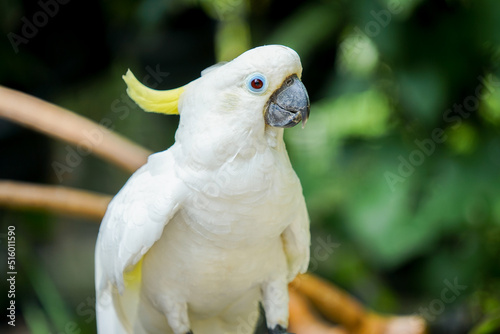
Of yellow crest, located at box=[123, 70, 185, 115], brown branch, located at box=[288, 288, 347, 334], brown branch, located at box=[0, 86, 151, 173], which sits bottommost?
brown branch, located at box=[288, 288, 347, 334]

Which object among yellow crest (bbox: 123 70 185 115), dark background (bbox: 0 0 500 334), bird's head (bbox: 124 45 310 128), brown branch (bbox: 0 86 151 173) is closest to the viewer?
bird's head (bbox: 124 45 310 128)

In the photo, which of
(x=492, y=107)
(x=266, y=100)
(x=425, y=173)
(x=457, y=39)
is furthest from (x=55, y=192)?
(x=492, y=107)

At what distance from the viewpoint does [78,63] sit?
3.49m

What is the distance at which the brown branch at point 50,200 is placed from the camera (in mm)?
2168

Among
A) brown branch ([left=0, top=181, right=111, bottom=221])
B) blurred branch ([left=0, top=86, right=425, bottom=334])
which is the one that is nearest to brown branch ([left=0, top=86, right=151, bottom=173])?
blurred branch ([left=0, top=86, right=425, bottom=334])

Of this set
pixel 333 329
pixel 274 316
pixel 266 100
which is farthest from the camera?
pixel 333 329

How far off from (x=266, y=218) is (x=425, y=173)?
1693mm

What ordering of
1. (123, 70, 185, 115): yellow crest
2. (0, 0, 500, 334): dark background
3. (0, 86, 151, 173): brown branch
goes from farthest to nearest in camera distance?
(0, 0, 500, 334): dark background
(0, 86, 151, 173): brown branch
(123, 70, 185, 115): yellow crest

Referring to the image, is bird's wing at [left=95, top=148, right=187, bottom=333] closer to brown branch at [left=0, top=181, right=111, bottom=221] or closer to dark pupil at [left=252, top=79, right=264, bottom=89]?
dark pupil at [left=252, top=79, right=264, bottom=89]

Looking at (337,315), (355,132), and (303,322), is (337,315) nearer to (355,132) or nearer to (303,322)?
(303,322)

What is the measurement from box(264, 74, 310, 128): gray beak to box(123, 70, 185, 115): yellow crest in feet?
0.75

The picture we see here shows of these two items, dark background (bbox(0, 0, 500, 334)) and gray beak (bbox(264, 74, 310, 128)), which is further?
dark background (bbox(0, 0, 500, 334))

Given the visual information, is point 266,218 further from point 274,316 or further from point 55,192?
point 55,192

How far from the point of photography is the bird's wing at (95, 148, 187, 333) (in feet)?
3.87
